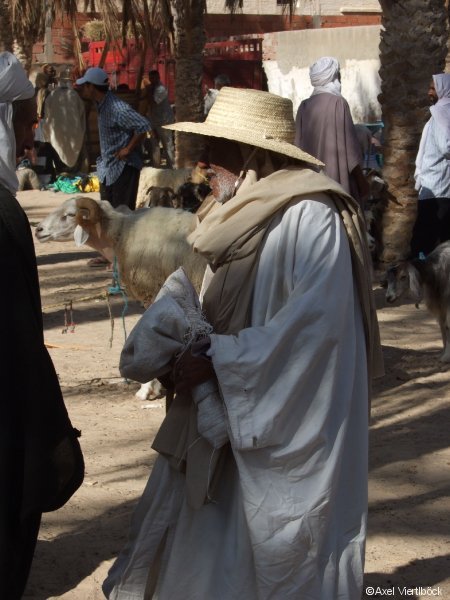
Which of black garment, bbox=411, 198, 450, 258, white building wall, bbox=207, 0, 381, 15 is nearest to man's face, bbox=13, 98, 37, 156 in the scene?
black garment, bbox=411, 198, 450, 258

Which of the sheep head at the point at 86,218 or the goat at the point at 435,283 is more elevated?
the sheep head at the point at 86,218

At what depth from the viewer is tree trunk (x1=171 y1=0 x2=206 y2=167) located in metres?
15.1

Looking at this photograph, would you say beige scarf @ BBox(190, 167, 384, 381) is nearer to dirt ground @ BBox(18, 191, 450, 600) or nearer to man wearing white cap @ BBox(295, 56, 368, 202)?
dirt ground @ BBox(18, 191, 450, 600)

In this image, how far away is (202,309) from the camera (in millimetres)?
3344

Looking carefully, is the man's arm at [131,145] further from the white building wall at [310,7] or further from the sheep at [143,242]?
the white building wall at [310,7]

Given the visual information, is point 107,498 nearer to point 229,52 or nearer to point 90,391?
point 90,391

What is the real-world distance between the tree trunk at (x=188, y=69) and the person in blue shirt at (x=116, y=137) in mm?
4099

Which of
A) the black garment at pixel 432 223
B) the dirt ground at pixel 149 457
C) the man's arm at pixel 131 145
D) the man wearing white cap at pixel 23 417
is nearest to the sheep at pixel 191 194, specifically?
the man's arm at pixel 131 145

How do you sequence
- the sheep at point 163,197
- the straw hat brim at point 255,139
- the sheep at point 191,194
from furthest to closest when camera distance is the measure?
the sheep at point 163,197
the sheep at point 191,194
the straw hat brim at point 255,139

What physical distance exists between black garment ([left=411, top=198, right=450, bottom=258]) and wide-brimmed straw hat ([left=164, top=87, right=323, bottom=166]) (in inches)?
243

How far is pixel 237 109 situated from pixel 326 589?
5.01ft

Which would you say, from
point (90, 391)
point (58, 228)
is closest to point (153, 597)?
point (90, 391)

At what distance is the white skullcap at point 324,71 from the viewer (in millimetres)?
7961

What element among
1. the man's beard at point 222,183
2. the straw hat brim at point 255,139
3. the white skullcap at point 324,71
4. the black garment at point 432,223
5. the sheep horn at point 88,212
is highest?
the white skullcap at point 324,71
